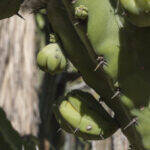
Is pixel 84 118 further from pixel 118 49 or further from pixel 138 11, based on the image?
pixel 138 11

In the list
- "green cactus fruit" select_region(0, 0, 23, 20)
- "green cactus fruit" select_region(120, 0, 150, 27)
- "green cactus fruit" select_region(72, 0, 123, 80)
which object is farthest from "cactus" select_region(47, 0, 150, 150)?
"green cactus fruit" select_region(0, 0, 23, 20)

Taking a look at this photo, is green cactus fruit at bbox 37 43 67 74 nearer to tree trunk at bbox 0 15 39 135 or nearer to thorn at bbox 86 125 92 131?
thorn at bbox 86 125 92 131

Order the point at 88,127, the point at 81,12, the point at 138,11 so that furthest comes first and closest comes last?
the point at 88,127 → the point at 81,12 → the point at 138,11

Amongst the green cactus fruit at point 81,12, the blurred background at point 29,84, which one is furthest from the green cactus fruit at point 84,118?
the blurred background at point 29,84

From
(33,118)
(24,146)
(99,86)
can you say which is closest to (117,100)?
(99,86)

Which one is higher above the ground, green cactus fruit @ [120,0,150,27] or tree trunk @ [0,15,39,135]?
green cactus fruit @ [120,0,150,27]

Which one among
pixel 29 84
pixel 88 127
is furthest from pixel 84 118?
pixel 29 84
